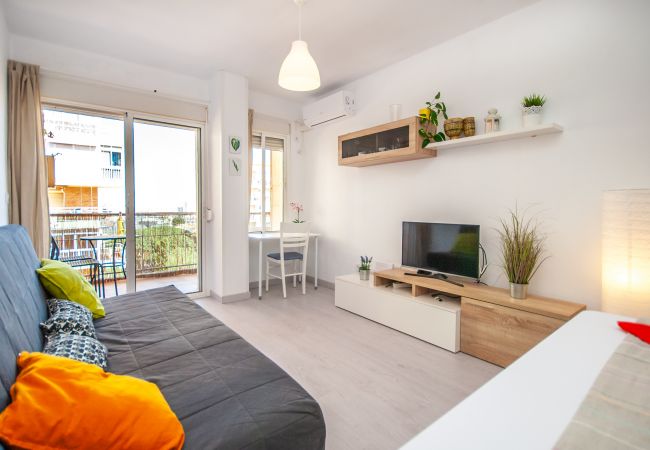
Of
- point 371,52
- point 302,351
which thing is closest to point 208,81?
point 371,52

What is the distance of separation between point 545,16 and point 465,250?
1.85m

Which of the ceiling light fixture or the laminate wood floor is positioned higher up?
the ceiling light fixture

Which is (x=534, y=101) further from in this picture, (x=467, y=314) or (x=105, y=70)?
(x=105, y=70)

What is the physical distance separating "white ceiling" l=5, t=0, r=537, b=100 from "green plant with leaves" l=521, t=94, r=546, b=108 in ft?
2.40

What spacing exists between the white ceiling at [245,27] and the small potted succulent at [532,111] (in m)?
0.78

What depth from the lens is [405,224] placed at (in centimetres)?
321

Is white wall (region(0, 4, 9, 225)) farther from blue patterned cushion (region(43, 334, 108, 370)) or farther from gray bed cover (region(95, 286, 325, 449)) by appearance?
blue patterned cushion (region(43, 334, 108, 370))

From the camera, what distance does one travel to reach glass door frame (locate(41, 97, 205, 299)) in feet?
10.6

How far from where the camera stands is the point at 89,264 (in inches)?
129

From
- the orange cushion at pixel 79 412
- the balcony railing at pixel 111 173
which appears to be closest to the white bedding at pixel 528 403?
the orange cushion at pixel 79 412

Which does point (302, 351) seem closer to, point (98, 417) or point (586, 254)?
point (98, 417)

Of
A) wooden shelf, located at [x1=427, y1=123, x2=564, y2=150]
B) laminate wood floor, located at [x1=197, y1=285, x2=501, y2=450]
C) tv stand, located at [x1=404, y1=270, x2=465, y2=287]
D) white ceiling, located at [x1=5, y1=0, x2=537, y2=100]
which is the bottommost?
laminate wood floor, located at [x1=197, y1=285, x2=501, y2=450]

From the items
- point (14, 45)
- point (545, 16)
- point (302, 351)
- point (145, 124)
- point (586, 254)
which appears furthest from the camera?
point (145, 124)

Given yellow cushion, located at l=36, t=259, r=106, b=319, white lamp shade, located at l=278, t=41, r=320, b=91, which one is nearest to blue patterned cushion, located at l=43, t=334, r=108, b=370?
yellow cushion, located at l=36, t=259, r=106, b=319
